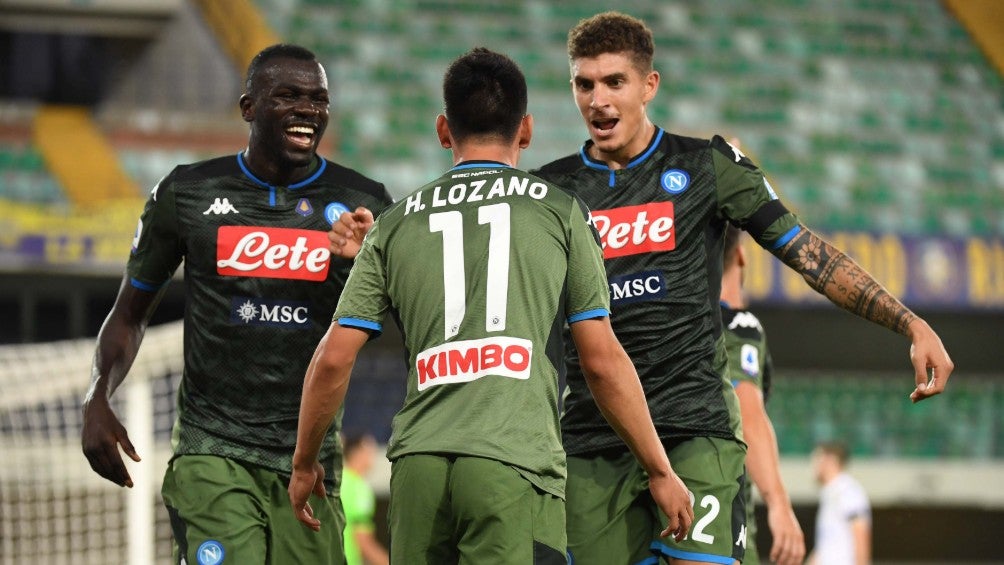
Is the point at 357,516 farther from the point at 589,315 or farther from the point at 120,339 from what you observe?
the point at 589,315

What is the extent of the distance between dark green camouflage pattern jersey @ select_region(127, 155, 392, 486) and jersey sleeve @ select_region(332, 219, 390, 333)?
974 millimetres

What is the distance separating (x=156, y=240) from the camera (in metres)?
4.82

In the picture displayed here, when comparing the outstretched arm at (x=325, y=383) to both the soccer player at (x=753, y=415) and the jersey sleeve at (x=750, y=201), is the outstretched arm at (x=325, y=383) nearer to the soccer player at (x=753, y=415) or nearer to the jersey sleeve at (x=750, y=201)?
the jersey sleeve at (x=750, y=201)

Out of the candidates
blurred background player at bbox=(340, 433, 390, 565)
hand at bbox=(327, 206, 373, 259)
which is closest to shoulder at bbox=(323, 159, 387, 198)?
hand at bbox=(327, 206, 373, 259)

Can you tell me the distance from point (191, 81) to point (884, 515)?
10249 millimetres

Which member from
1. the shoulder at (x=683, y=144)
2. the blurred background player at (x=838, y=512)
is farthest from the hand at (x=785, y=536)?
the blurred background player at (x=838, y=512)

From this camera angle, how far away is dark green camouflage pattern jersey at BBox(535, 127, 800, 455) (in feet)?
15.0

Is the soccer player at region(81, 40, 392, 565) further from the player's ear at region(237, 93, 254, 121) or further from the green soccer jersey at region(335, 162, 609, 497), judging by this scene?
the green soccer jersey at region(335, 162, 609, 497)

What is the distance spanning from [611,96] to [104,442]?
1.94m

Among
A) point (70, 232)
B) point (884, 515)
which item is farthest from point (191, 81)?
point (884, 515)

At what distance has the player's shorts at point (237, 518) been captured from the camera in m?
4.52

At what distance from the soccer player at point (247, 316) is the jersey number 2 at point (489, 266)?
1140 millimetres

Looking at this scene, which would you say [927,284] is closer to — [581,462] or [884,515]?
[884,515]

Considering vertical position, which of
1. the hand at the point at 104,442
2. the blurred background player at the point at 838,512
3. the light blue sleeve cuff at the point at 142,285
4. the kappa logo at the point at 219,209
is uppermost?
the kappa logo at the point at 219,209
